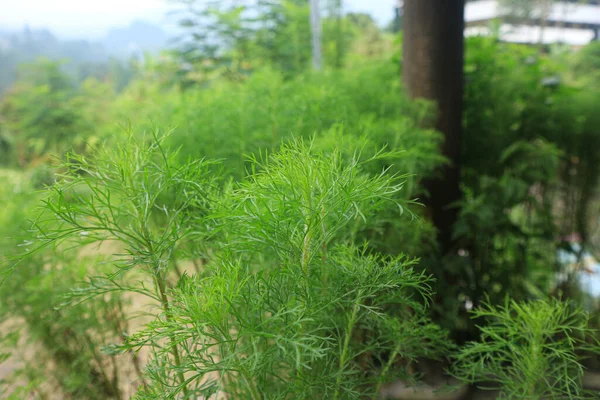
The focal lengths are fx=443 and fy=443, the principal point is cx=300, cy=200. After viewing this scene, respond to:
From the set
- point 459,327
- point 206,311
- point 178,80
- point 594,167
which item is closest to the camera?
point 206,311

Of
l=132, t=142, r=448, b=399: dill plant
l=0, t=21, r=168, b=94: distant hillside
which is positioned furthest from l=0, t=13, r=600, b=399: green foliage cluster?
l=0, t=21, r=168, b=94: distant hillside

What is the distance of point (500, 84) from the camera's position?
1769 millimetres

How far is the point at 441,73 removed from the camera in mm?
1523

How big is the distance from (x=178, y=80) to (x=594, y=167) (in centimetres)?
238

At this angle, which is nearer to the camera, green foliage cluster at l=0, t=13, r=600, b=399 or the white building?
green foliage cluster at l=0, t=13, r=600, b=399

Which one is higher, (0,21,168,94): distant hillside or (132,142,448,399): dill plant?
(0,21,168,94): distant hillside

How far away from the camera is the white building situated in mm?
2998

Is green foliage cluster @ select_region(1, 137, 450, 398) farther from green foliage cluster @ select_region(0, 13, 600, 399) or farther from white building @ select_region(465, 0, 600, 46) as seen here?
white building @ select_region(465, 0, 600, 46)

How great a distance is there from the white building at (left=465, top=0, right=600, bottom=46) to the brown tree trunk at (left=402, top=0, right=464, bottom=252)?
5.69ft

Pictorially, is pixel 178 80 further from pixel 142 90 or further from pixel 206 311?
pixel 206 311

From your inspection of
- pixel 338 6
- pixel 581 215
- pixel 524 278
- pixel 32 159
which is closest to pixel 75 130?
pixel 32 159

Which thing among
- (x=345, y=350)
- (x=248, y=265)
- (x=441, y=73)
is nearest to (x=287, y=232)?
(x=248, y=265)

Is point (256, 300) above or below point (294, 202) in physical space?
below

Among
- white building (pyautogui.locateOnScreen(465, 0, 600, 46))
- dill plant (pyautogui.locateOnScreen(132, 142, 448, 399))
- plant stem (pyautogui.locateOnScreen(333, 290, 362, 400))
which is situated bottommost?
plant stem (pyautogui.locateOnScreen(333, 290, 362, 400))
